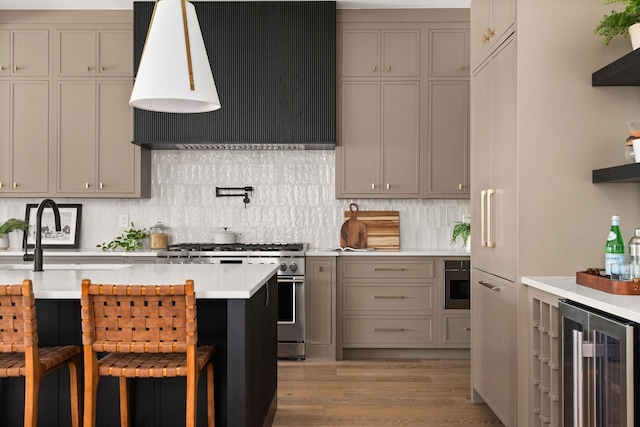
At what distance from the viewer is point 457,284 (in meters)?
5.16

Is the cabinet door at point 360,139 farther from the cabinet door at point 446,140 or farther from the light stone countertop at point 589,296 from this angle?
the light stone countertop at point 589,296

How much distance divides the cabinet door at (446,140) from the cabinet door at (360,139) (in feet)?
1.52

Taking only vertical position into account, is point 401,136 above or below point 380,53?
below

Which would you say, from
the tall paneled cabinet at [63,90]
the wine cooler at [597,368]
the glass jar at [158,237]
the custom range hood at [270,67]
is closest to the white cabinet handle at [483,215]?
the wine cooler at [597,368]

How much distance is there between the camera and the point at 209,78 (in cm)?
275

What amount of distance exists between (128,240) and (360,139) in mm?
2246

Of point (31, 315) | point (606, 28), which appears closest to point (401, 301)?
point (606, 28)

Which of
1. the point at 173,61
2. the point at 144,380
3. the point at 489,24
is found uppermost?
the point at 489,24

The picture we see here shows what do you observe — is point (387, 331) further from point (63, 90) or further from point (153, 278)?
point (63, 90)

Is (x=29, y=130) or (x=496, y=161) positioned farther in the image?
(x=29, y=130)

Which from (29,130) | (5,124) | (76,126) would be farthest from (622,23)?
(5,124)

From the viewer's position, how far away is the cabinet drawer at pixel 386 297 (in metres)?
5.17

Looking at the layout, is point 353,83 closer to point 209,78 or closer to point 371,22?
point 371,22

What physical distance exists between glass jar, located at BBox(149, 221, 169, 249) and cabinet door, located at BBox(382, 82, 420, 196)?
79.9 inches
